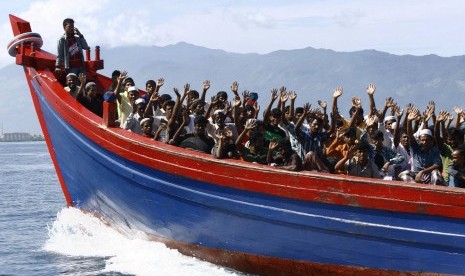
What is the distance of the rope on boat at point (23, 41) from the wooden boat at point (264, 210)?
325cm

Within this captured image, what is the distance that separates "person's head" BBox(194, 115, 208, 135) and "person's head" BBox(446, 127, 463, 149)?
3154 millimetres

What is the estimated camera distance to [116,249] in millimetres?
13414

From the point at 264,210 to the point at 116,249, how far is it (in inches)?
184

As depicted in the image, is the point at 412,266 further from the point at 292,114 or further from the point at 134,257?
the point at 134,257

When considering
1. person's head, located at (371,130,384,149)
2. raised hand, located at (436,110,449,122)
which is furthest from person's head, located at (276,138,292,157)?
raised hand, located at (436,110,449,122)

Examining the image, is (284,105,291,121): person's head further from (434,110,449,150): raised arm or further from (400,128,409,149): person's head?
(434,110,449,150): raised arm

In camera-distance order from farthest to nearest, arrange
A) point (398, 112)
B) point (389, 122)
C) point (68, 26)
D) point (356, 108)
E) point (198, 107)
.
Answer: point (68, 26)
point (198, 107)
point (389, 122)
point (356, 108)
point (398, 112)

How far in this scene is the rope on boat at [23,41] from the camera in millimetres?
15930

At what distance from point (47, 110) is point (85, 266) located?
3.00 meters

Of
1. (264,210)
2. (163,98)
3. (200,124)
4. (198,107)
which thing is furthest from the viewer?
(163,98)

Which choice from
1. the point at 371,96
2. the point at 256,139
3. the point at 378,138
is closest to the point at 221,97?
the point at 371,96

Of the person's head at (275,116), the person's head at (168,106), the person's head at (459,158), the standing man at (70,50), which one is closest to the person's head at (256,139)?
the person's head at (275,116)

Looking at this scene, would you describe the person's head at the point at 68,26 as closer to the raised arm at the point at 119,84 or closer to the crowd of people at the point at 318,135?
the raised arm at the point at 119,84

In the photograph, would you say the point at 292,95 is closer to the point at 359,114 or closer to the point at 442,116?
the point at 359,114
